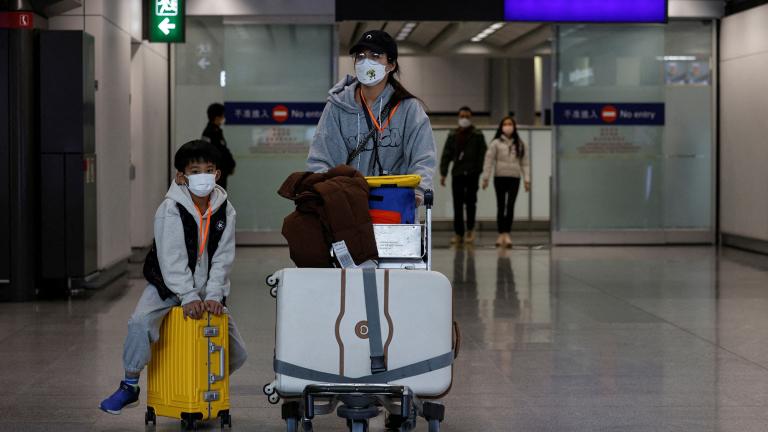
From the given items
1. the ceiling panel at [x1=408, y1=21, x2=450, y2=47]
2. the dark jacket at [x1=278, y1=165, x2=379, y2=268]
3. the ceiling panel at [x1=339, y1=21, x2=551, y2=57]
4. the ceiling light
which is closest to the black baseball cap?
the dark jacket at [x1=278, y1=165, x2=379, y2=268]

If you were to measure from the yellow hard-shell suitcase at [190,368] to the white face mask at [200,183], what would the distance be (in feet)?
1.73

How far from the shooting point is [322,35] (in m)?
17.5

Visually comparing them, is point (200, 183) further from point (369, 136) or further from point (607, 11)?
point (607, 11)

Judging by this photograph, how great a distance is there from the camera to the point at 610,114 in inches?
701

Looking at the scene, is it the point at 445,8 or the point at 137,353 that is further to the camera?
the point at 445,8

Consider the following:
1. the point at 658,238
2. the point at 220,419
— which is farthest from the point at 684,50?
the point at 220,419

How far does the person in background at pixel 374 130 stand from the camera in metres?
5.92

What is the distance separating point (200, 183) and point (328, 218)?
855 millimetres

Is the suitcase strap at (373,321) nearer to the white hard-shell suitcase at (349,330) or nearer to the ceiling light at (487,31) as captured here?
the white hard-shell suitcase at (349,330)

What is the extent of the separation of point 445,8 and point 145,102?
3946mm

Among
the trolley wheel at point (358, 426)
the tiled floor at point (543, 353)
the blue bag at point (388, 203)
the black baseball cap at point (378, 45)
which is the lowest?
the tiled floor at point (543, 353)

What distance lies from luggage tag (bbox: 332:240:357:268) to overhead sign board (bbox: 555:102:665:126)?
12864 millimetres

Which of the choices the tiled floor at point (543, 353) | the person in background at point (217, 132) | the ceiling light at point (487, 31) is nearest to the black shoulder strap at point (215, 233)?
the tiled floor at point (543, 353)

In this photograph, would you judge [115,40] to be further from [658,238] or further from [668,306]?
[658,238]
